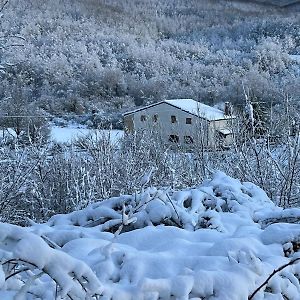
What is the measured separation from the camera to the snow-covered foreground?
1594 millimetres

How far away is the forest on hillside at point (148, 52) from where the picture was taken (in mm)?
48375

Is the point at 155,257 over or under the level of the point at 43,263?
under

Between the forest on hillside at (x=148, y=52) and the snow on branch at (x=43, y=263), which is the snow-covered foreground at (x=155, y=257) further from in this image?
the forest on hillside at (x=148, y=52)

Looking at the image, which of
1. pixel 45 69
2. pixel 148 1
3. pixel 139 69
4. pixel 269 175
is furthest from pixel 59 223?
pixel 148 1

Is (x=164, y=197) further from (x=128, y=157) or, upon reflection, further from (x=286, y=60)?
(x=286, y=60)

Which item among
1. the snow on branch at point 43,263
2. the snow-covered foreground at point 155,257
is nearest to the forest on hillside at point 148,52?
the snow-covered foreground at point 155,257

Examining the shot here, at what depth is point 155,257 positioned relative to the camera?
2.21 m

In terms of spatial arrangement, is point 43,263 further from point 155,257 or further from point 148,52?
point 148,52

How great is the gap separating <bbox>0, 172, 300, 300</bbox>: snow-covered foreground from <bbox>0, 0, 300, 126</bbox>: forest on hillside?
39.2m

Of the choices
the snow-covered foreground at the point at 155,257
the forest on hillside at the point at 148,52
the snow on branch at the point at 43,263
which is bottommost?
the snow-covered foreground at the point at 155,257

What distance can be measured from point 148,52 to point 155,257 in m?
59.7

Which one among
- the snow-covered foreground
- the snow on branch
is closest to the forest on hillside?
the snow-covered foreground

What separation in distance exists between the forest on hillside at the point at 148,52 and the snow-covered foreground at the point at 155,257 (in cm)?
3918

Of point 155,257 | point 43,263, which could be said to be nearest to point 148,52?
point 155,257
